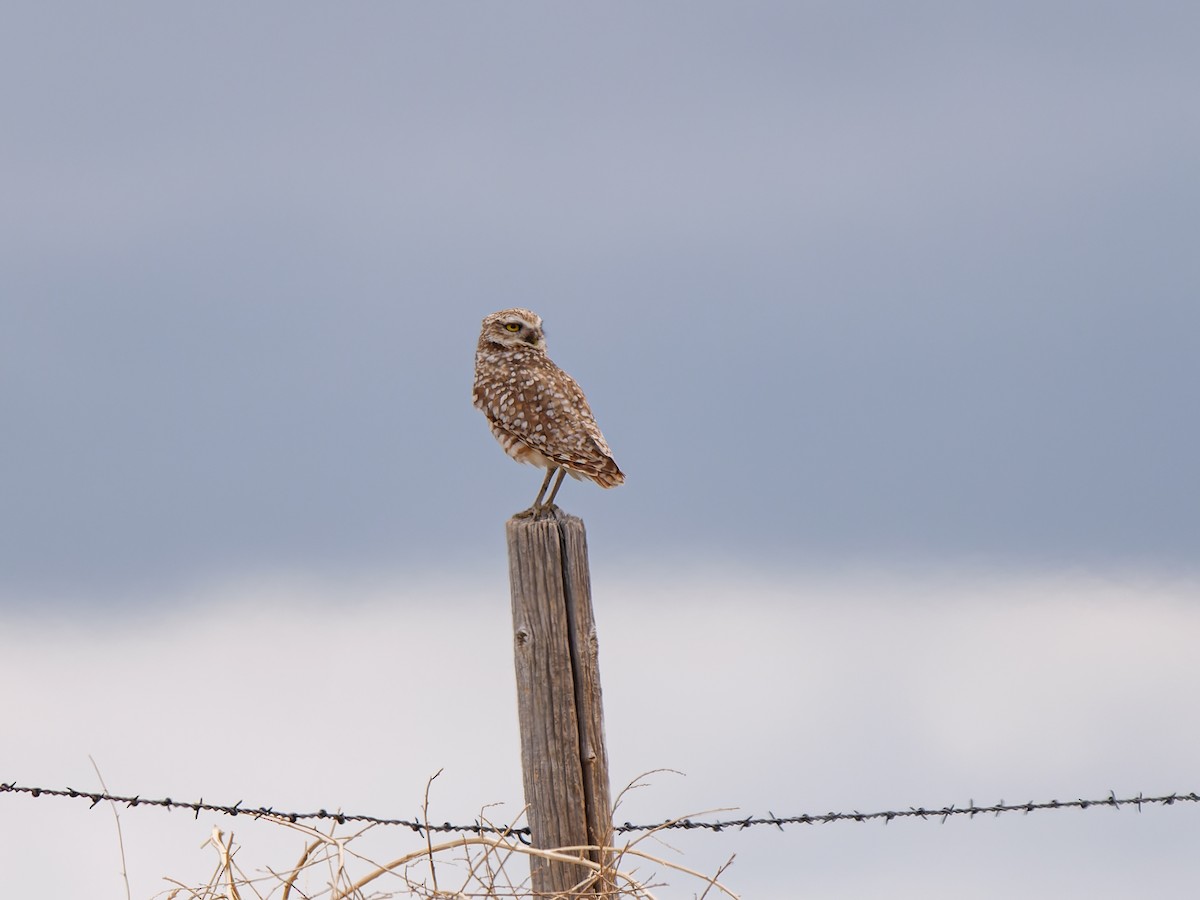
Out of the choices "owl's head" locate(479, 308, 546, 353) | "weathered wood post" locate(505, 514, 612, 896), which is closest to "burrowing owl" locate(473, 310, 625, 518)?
"owl's head" locate(479, 308, 546, 353)

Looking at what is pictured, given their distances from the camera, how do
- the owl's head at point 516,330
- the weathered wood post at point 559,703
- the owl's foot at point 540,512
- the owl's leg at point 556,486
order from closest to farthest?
the weathered wood post at point 559,703 < the owl's foot at point 540,512 < the owl's leg at point 556,486 < the owl's head at point 516,330

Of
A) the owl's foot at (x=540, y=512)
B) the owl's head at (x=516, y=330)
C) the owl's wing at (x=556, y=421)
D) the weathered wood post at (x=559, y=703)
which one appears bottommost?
the weathered wood post at (x=559, y=703)

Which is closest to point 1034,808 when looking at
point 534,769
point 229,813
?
point 534,769

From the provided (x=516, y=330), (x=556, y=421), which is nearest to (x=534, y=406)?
(x=556, y=421)

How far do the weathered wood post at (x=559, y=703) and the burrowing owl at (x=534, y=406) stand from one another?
0.98m

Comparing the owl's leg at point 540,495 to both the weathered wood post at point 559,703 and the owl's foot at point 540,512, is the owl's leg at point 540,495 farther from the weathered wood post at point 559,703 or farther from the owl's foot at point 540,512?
the weathered wood post at point 559,703

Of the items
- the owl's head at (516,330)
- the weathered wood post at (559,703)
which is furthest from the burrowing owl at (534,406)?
the weathered wood post at (559,703)

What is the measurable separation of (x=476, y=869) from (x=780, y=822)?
1.66 metres

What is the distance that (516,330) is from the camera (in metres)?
8.70

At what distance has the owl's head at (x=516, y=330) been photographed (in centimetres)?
865

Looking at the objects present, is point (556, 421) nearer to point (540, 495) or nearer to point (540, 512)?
point (540, 495)

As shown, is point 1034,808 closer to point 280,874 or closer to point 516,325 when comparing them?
point 280,874

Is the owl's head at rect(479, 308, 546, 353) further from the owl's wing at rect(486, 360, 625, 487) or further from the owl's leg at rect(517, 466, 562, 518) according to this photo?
the owl's leg at rect(517, 466, 562, 518)

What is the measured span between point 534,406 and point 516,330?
43.1 inches
